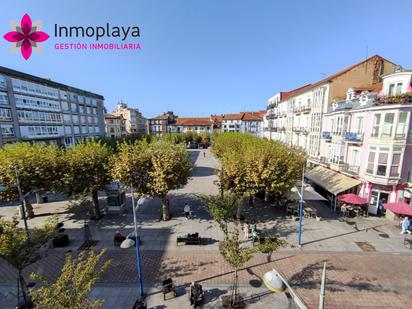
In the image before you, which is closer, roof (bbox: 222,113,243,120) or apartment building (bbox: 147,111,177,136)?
roof (bbox: 222,113,243,120)

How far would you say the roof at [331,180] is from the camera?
22264 millimetres

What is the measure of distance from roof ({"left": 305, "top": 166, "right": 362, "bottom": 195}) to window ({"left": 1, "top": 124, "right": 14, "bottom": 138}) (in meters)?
49.5

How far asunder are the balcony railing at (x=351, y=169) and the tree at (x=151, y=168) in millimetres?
17954

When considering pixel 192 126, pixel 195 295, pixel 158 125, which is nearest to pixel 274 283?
pixel 195 295

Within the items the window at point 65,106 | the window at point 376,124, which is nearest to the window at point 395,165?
the window at point 376,124

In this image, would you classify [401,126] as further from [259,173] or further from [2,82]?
[2,82]

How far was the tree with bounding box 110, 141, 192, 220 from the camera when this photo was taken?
1792 cm

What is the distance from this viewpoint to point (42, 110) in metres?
45.5

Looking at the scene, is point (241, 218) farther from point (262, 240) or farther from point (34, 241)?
point (34, 241)

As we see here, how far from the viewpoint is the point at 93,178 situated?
62.3 ft

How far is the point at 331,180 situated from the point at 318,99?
12433 mm

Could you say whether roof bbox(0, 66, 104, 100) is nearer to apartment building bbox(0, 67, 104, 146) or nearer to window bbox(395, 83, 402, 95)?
apartment building bbox(0, 67, 104, 146)

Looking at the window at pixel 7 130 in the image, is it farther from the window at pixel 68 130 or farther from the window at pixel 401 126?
the window at pixel 401 126

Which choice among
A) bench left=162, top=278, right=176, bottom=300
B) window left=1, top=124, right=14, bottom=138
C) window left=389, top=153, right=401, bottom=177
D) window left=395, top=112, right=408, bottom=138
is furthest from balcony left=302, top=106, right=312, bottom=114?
window left=1, top=124, right=14, bottom=138
